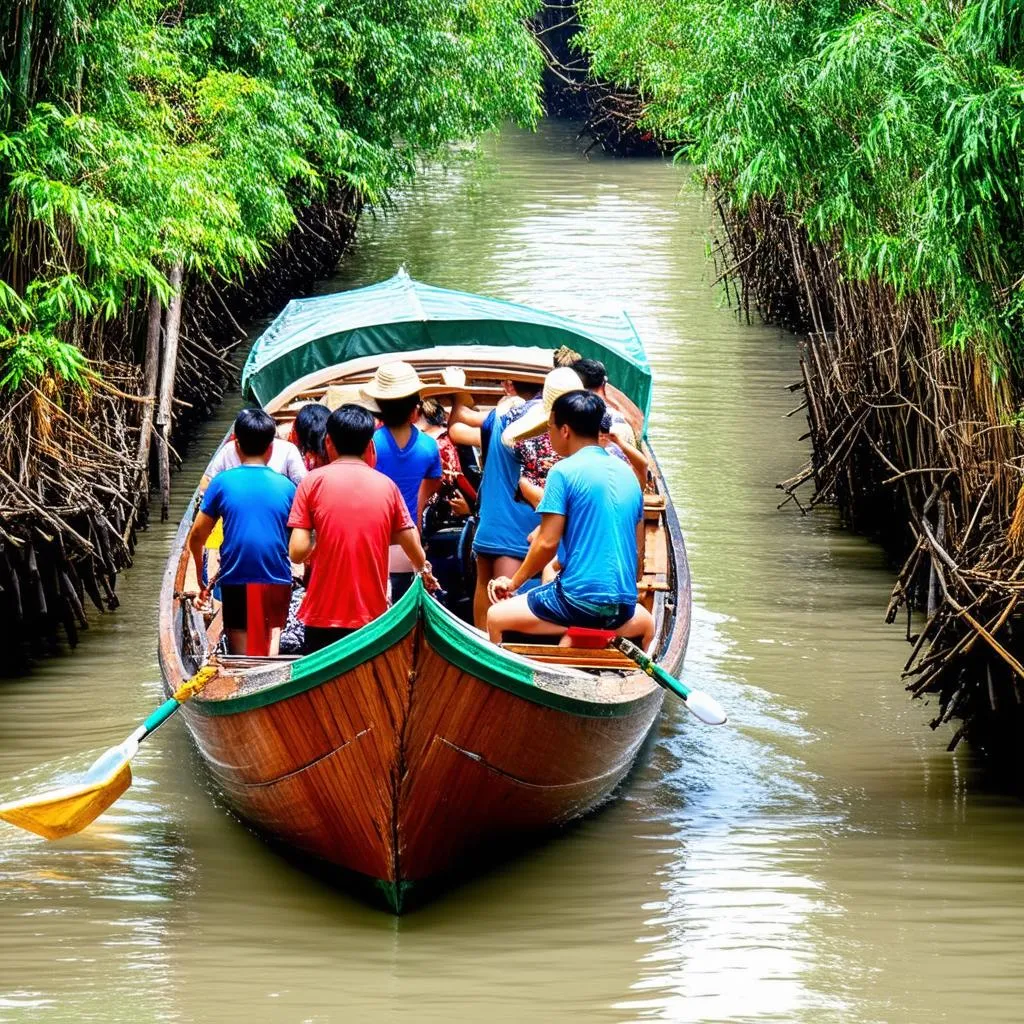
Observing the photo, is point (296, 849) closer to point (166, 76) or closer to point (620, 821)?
point (620, 821)

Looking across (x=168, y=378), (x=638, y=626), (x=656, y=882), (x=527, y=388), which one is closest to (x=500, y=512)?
(x=638, y=626)

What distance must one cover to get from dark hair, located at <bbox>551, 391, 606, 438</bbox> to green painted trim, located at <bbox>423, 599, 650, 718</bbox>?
0.89 m

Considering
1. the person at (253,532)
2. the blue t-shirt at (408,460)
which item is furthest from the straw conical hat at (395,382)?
the person at (253,532)

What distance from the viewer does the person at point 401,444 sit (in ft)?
24.4

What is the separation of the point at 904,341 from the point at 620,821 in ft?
12.0

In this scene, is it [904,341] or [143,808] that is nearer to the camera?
[143,808]

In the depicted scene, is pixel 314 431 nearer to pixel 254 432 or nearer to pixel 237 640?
pixel 254 432

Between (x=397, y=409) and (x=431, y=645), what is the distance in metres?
1.73

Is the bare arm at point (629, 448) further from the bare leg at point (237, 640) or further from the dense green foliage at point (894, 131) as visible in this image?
the bare leg at point (237, 640)

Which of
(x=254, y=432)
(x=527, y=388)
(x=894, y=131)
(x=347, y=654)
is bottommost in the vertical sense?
(x=347, y=654)

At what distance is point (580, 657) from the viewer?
697 centimetres

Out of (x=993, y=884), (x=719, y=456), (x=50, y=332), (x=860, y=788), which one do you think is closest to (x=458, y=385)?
(x=50, y=332)

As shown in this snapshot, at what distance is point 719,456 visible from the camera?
1346 centimetres

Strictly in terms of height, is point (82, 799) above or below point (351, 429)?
below
